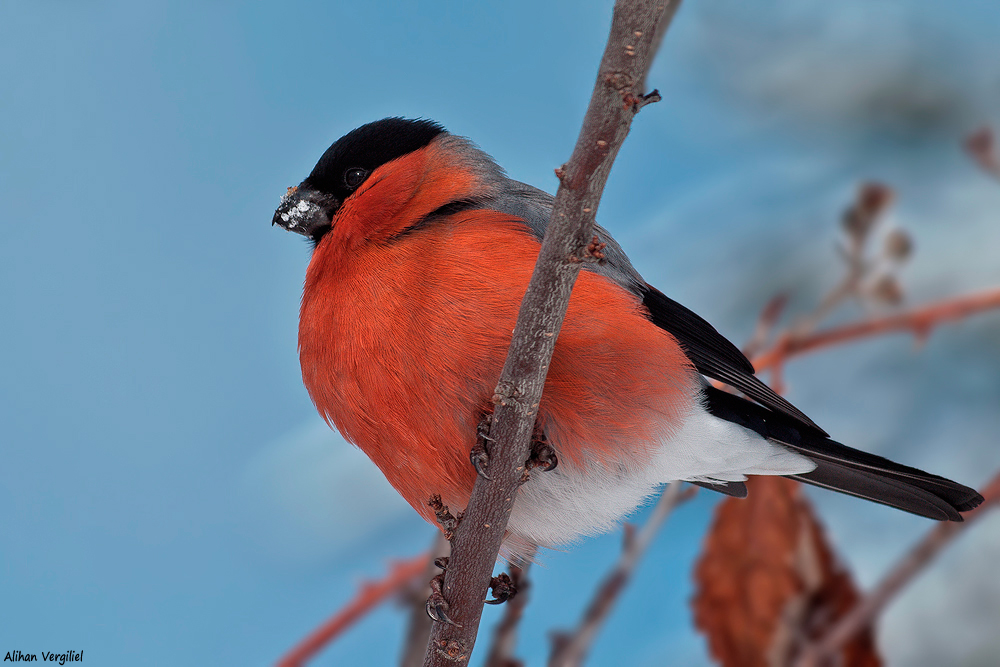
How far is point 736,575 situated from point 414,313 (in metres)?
0.94

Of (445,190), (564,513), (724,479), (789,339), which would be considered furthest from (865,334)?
(445,190)

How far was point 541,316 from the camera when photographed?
3.38 feet

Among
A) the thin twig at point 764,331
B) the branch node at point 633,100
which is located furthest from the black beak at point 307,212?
the thin twig at point 764,331

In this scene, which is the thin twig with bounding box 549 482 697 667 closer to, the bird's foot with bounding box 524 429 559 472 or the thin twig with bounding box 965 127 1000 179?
the bird's foot with bounding box 524 429 559 472

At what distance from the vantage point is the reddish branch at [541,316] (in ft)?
2.89

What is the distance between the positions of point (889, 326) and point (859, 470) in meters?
0.57

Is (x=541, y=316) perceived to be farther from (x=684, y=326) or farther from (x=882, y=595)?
(x=882, y=595)

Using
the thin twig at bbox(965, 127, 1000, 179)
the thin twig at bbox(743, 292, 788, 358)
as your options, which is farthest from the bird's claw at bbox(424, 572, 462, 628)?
the thin twig at bbox(965, 127, 1000, 179)

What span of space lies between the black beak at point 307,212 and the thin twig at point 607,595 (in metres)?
0.77

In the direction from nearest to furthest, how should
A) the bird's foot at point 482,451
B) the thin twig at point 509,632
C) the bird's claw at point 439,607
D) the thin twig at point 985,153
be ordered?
the bird's foot at point 482,451 → the bird's claw at point 439,607 → the thin twig at point 509,632 → the thin twig at point 985,153

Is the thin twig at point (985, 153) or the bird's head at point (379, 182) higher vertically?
the thin twig at point (985, 153)

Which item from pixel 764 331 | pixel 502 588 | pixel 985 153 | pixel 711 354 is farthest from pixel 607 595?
pixel 985 153

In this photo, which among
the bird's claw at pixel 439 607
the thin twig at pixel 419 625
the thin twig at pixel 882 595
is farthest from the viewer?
the thin twig at pixel 882 595

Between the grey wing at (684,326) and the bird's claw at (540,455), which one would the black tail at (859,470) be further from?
the bird's claw at (540,455)
